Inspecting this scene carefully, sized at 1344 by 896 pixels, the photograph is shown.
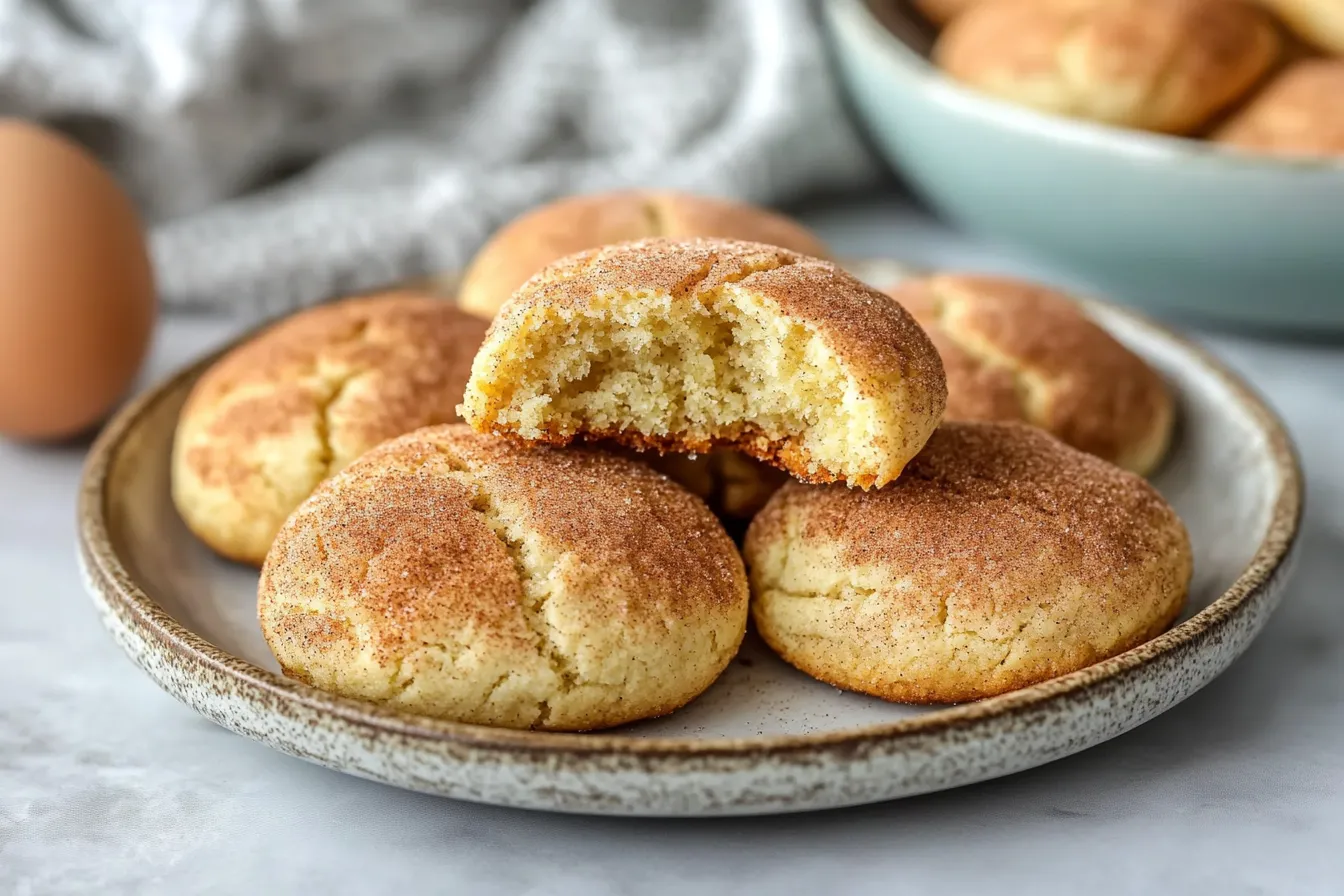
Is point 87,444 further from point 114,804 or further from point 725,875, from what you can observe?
point 725,875

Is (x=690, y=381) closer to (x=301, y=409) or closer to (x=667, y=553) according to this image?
(x=667, y=553)

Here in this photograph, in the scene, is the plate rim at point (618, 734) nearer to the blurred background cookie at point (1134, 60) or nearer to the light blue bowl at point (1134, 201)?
the light blue bowl at point (1134, 201)

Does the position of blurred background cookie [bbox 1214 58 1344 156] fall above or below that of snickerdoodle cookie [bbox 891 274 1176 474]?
above

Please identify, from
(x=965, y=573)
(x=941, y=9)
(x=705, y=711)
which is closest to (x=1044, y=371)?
(x=965, y=573)

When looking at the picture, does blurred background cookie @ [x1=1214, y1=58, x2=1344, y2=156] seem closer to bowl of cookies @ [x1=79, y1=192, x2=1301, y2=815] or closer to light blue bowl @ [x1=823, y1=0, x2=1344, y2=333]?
light blue bowl @ [x1=823, y1=0, x2=1344, y2=333]

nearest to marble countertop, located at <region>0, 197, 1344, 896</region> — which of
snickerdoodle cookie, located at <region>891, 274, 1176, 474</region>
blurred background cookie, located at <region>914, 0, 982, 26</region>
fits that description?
snickerdoodle cookie, located at <region>891, 274, 1176, 474</region>

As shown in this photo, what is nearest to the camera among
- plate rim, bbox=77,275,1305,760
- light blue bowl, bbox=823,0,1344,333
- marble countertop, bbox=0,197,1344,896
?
plate rim, bbox=77,275,1305,760
